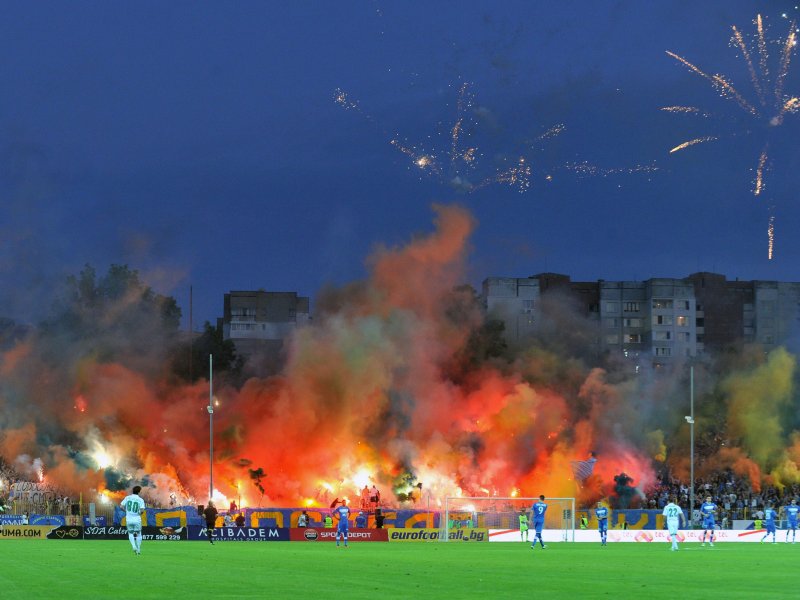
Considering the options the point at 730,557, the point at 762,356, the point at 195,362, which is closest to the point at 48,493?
the point at 195,362

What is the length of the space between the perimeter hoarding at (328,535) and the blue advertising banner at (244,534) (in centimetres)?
52

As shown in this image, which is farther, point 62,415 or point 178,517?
point 62,415

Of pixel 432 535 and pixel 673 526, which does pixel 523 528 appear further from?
pixel 673 526

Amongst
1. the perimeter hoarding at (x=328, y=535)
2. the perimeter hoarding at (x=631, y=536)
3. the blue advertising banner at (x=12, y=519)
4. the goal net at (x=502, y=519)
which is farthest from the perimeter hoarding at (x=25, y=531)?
the perimeter hoarding at (x=631, y=536)

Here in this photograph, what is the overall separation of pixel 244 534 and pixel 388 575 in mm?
31145

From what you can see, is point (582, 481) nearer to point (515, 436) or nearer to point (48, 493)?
point (515, 436)

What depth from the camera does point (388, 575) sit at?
91.2 ft

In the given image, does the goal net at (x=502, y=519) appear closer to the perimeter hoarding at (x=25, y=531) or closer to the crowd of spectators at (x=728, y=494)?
the crowd of spectators at (x=728, y=494)

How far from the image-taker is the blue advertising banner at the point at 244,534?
57.6 m

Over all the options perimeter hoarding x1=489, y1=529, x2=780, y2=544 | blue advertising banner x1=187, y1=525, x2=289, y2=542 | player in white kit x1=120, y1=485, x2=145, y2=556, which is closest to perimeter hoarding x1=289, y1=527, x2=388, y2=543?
blue advertising banner x1=187, y1=525, x2=289, y2=542

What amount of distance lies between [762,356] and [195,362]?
4981cm

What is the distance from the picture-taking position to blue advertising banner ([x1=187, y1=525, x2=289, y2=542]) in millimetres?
57625

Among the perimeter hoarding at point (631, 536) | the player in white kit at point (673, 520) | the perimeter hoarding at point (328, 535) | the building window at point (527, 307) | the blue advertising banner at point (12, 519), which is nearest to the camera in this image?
the player in white kit at point (673, 520)

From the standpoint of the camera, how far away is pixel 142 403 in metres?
93.0
